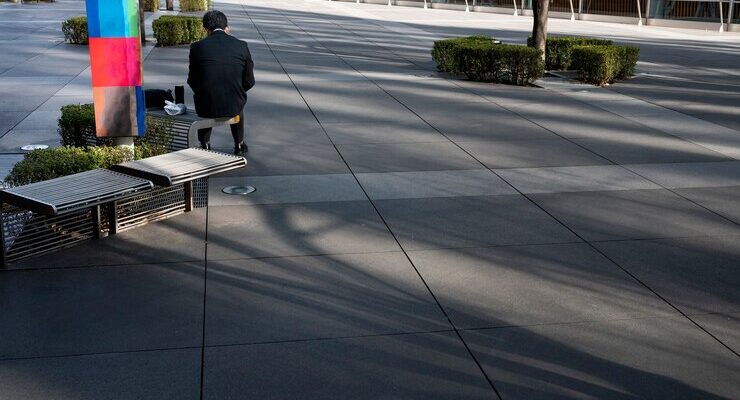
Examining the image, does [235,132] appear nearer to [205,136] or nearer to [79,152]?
[205,136]

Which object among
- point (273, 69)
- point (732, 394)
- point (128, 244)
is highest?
point (273, 69)

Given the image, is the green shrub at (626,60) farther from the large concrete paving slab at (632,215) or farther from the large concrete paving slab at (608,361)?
the large concrete paving slab at (608,361)

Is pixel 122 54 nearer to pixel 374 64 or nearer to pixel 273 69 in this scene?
pixel 273 69

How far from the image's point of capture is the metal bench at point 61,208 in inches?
230

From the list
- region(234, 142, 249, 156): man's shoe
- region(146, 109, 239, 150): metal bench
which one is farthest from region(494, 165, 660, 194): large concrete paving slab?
region(146, 109, 239, 150): metal bench

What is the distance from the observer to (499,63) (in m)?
15.7

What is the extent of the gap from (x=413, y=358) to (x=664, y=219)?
3.70 metres

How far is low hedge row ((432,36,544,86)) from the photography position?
15.4m

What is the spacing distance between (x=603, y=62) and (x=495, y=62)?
208 cm

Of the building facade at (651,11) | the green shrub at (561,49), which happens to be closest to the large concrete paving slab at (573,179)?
the green shrub at (561,49)

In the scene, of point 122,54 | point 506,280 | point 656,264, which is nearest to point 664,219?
point 656,264

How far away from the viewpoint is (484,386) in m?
4.36

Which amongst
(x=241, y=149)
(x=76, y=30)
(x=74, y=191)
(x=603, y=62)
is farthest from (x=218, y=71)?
(x=76, y=30)

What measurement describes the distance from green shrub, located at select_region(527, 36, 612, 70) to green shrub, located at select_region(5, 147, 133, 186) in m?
11.9
